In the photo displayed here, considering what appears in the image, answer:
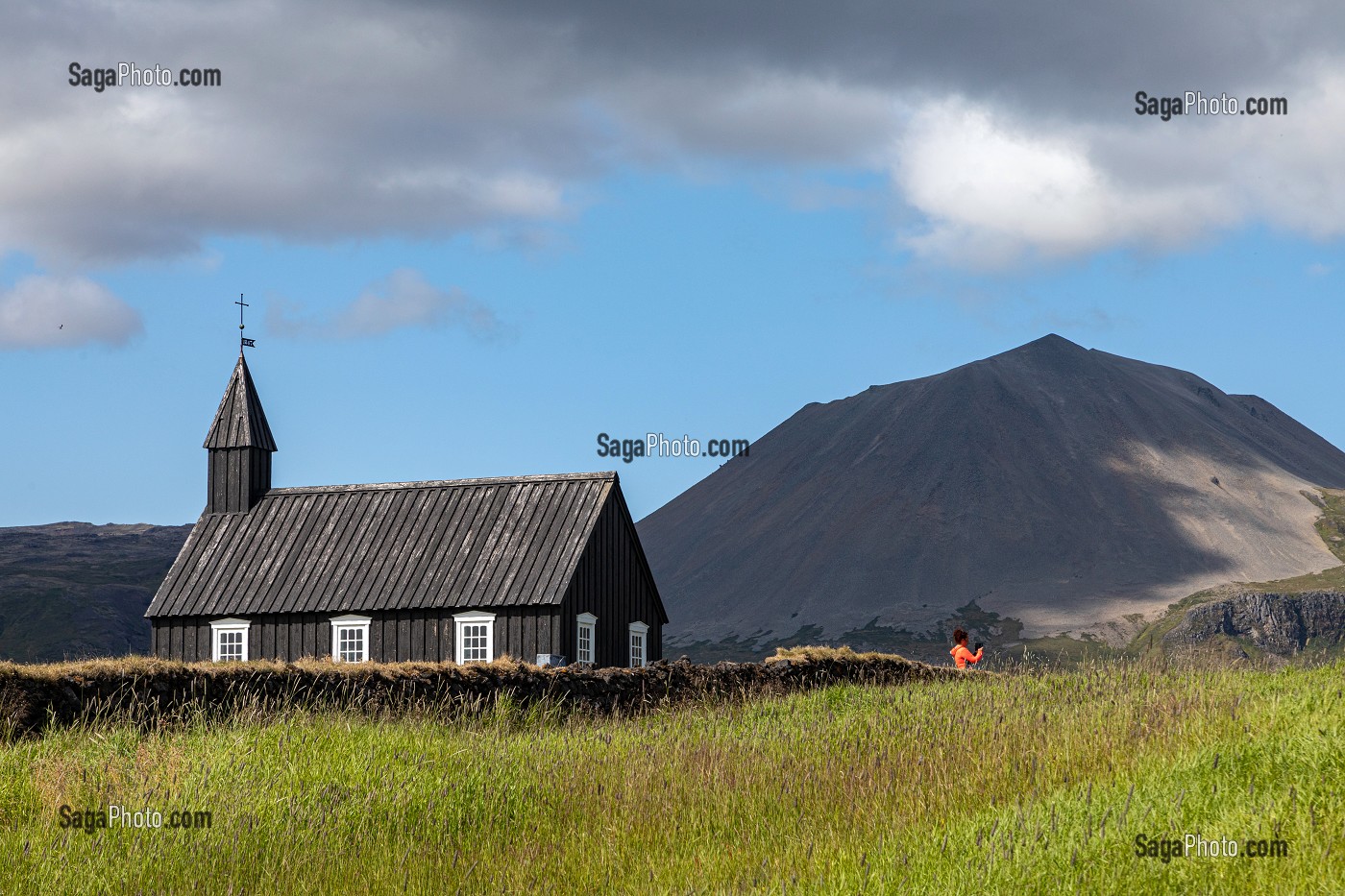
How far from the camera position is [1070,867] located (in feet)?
26.1

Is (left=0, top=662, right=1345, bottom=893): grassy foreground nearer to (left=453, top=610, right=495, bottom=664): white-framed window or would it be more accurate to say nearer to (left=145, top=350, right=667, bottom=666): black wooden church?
(left=453, top=610, right=495, bottom=664): white-framed window

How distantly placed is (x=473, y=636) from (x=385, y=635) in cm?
261

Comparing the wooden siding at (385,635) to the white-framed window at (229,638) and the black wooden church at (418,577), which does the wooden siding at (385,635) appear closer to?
the black wooden church at (418,577)

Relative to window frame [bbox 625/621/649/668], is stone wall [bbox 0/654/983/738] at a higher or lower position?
higher

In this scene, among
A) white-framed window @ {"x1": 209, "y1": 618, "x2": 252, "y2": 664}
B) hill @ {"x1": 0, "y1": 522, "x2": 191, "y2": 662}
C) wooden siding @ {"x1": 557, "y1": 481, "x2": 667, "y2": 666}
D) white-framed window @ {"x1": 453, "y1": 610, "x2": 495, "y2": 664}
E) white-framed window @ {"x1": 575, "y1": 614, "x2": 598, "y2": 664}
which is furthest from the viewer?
hill @ {"x1": 0, "y1": 522, "x2": 191, "y2": 662}

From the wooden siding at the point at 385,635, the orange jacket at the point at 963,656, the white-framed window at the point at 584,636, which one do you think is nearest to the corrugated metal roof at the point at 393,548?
the wooden siding at the point at 385,635

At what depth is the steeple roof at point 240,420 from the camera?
4034 centimetres

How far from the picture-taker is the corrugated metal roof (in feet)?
111

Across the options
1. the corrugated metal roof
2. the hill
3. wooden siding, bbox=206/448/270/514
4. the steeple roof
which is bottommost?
the hill

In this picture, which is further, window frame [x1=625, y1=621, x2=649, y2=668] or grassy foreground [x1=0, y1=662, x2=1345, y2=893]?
window frame [x1=625, y1=621, x2=649, y2=668]

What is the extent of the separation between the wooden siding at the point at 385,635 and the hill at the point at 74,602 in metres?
106

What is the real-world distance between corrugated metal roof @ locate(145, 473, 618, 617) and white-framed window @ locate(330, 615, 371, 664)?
40 cm

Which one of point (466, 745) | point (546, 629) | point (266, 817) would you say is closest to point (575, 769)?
point (466, 745)

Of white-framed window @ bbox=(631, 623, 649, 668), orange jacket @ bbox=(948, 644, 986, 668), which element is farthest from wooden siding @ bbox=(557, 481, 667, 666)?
orange jacket @ bbox=(948, 644, 986, 668)
